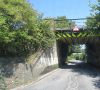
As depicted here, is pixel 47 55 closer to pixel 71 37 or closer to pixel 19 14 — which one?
pixel 71 37

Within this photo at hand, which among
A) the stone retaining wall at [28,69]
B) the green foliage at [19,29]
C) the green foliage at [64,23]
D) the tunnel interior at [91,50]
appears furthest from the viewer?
the tunnel interior at [91,50]

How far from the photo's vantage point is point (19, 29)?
19844 millimetres

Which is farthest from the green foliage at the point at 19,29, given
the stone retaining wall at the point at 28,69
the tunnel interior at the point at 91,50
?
the tunnel interior at the point at 91,50

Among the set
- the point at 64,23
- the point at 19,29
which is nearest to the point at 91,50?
the point at 64,23

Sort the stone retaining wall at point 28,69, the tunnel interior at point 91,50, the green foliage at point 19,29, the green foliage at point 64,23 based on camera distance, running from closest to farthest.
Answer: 1. the stone retaining wall at point 28,69
2. the green foliage at point 19,29
3. the green foliage at point 64,23
4. the tunnel interior at point 91,50

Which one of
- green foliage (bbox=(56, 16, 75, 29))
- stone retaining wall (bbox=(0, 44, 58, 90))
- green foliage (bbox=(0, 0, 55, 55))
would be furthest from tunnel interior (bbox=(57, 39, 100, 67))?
green foliage (bbox=(0, 0, 55, 55))

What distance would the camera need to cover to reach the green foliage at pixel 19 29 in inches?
706

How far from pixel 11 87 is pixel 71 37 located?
15.0m

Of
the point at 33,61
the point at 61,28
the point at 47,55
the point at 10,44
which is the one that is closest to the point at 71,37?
the point at 61,28

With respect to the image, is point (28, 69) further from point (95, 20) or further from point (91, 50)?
point (91, 50)

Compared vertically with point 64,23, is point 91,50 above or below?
below

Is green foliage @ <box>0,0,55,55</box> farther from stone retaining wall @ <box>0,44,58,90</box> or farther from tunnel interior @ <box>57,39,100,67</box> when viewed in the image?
tunnel interior @ <box>57,39,100,67</box>

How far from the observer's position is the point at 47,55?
88.3ft

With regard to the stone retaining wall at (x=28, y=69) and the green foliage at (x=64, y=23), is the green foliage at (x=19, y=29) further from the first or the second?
the green foliage at (x=64, y=23)
